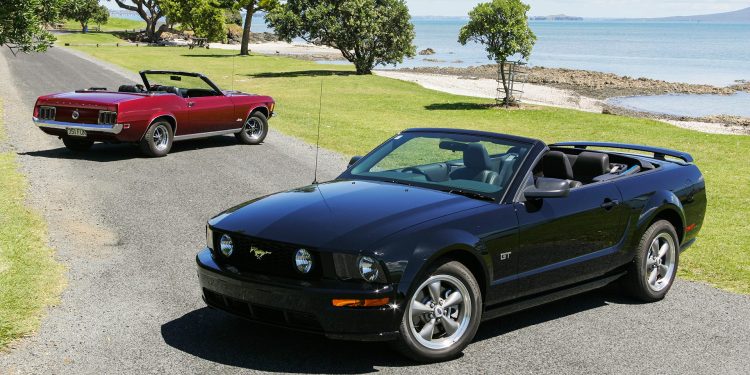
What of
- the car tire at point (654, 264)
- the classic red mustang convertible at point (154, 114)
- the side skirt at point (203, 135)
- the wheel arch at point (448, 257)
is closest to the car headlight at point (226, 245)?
the wheel arch at point (448, 257)

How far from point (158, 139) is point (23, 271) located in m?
7.71

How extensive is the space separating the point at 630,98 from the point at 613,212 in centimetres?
3947

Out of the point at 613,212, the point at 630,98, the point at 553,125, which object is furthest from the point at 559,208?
the point at 630,98

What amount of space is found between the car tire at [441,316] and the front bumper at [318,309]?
0.16 m

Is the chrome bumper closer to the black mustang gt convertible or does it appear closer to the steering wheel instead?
the black mustang gt convertible

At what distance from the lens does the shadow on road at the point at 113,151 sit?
1466cm

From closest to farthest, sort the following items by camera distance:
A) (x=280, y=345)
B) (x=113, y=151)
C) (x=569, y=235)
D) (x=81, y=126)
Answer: (x=280, y=345) → (x=569, y=235) → (x=81, y=126) → (x=113, y=151)

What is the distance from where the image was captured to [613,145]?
828cm

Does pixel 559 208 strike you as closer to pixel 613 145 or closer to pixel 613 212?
pixel 613 212

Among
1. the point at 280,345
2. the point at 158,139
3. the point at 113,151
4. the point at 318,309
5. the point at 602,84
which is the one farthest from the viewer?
the point at 602,84

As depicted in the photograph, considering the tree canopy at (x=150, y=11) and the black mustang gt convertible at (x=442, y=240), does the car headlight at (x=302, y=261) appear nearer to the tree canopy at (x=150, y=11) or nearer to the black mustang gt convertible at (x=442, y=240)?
the black mustang gt convertible at (x=442, y=240)

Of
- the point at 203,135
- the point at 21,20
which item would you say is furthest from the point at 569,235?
the point at 21,20

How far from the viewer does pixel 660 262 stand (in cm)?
699

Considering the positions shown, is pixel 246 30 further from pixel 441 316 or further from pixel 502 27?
pixel 441 316
